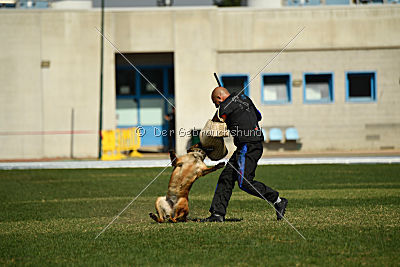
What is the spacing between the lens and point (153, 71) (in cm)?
3294

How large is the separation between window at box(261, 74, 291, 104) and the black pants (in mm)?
22037

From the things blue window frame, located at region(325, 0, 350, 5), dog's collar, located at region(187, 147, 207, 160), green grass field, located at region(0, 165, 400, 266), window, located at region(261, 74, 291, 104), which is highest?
blue window frame, located at region(325, 0, 350, 5)

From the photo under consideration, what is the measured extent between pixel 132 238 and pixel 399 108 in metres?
25.1

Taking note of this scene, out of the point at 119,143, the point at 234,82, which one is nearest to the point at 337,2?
the point at 234,82

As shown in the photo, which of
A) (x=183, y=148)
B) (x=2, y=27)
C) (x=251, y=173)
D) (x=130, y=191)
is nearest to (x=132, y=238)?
(x=251, y=173)

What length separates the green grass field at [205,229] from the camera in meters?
6.54

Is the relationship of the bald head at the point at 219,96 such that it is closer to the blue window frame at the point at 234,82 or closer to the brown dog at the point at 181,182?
the brown dog at the point at 181,182

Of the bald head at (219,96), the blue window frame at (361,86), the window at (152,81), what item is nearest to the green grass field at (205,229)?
the bald head at (219,96)

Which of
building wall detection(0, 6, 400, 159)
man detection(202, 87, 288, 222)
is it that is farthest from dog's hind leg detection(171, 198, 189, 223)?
building wall detection(0, 6, 400, 159)

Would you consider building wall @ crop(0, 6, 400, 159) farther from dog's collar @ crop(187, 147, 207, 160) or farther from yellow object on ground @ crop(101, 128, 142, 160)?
dog's collar @ crop(187, 147, 207, 160)

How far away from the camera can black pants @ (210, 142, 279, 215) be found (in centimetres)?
860

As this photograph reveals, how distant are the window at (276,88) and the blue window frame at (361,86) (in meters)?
2.86

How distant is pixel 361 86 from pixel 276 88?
3957mm

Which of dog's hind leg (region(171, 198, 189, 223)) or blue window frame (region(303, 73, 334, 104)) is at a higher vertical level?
blue window frame (region(303, 73, 334, 104))
